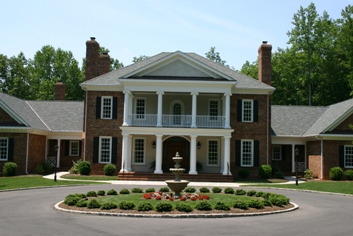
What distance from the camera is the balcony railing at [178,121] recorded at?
34.2m

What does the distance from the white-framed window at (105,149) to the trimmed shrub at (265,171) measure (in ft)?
37.6

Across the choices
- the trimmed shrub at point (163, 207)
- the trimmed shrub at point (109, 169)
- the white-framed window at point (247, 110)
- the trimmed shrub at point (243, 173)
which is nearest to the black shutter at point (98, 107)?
the trimmed shrub at point (109, 169)

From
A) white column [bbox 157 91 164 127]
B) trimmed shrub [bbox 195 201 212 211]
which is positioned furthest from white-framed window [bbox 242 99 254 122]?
trimmed shrub [bbox 195 201 212 211]

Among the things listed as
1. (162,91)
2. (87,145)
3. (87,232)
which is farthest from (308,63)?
(87,232)

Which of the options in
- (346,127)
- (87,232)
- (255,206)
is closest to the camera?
(87,232)

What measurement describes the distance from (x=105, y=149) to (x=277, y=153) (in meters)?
14.5

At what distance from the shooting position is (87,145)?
34375mm

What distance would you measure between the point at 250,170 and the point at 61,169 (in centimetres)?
1542

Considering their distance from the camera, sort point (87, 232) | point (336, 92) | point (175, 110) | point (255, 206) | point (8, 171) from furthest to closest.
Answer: point (336, 92) < point (175, 110) < point (8, 171) < point (255, 206) < point (87, 232)

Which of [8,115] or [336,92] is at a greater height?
[336,92]

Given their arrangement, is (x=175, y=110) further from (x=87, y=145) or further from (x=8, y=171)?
(x=8, y=171)

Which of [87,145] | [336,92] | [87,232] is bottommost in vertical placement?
[87,232]

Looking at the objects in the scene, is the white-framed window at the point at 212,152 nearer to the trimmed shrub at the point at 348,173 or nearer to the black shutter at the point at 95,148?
the black shutter at the point at 95,148

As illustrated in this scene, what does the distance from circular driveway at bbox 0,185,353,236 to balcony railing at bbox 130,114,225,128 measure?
56.2 feet
